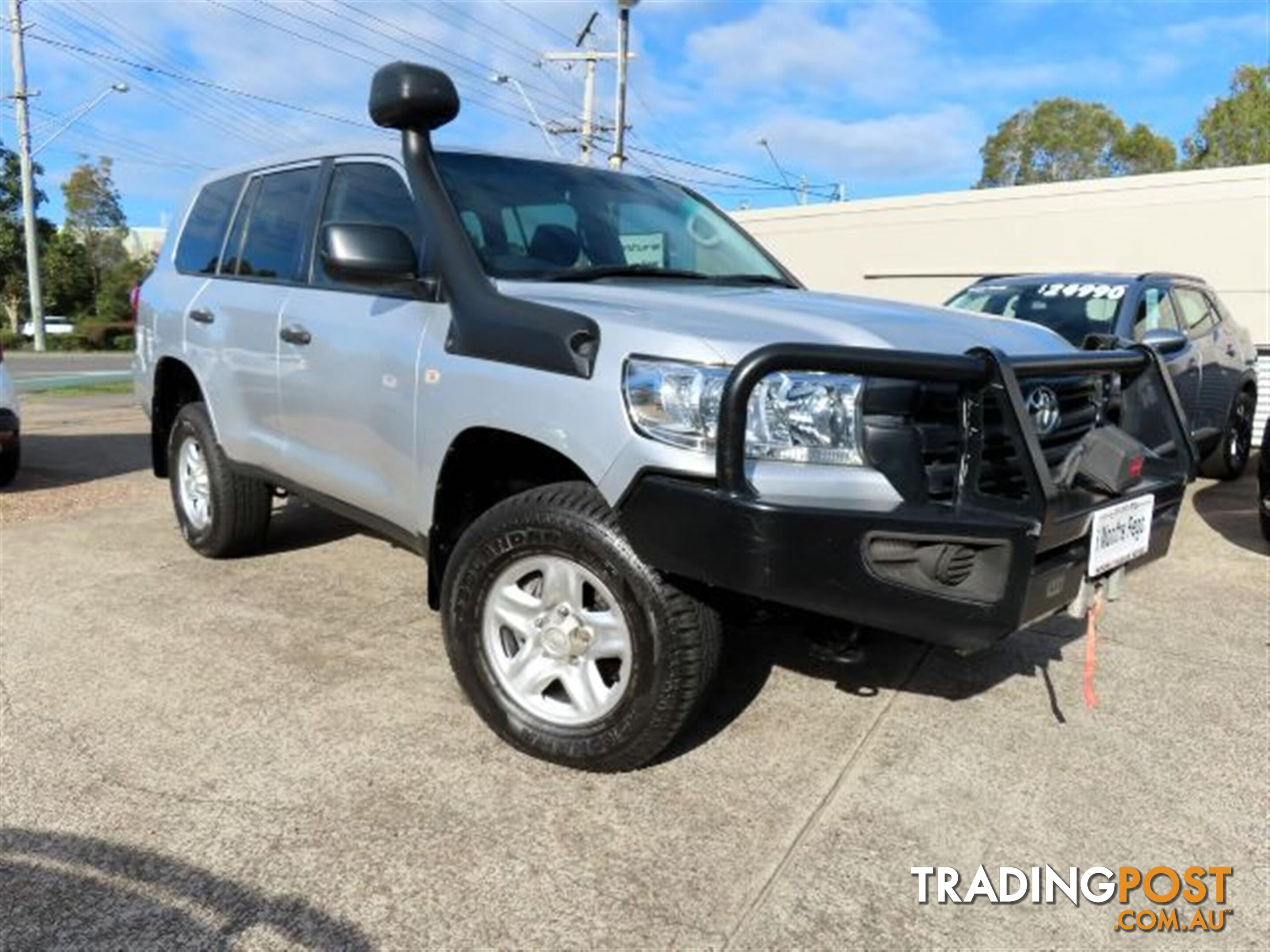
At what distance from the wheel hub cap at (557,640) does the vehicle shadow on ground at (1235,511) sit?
15.4ft

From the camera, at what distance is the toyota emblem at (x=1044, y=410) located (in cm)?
279

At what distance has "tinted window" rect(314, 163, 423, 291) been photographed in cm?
355

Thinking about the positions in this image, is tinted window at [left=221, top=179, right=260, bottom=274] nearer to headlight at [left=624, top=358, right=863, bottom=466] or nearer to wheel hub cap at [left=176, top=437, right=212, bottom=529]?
wheel hub cap at [left=176, top=437, right=212, bottom=529]

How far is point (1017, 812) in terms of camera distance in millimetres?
2799

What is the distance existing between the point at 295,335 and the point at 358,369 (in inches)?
20.0

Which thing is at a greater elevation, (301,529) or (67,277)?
(67,277)

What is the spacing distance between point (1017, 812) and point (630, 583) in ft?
4.12

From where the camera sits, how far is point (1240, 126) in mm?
33719

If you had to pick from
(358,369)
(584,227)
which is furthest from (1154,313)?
(358,369)

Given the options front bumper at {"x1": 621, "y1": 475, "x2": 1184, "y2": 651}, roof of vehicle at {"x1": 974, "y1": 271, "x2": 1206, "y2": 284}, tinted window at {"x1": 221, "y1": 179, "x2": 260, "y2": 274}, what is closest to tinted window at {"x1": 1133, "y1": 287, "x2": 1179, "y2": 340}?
roof of vehicle at {"x1": 974, "y1": 271, "x2": 1206, "y2": 284}

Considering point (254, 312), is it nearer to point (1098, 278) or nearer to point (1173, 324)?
point (1098, 278)

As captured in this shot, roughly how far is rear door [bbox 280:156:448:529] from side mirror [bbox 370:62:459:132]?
0.29m

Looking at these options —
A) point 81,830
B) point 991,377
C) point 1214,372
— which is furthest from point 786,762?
point 1214,372

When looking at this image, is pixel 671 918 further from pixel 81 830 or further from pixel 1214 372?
pixel 1214 372
